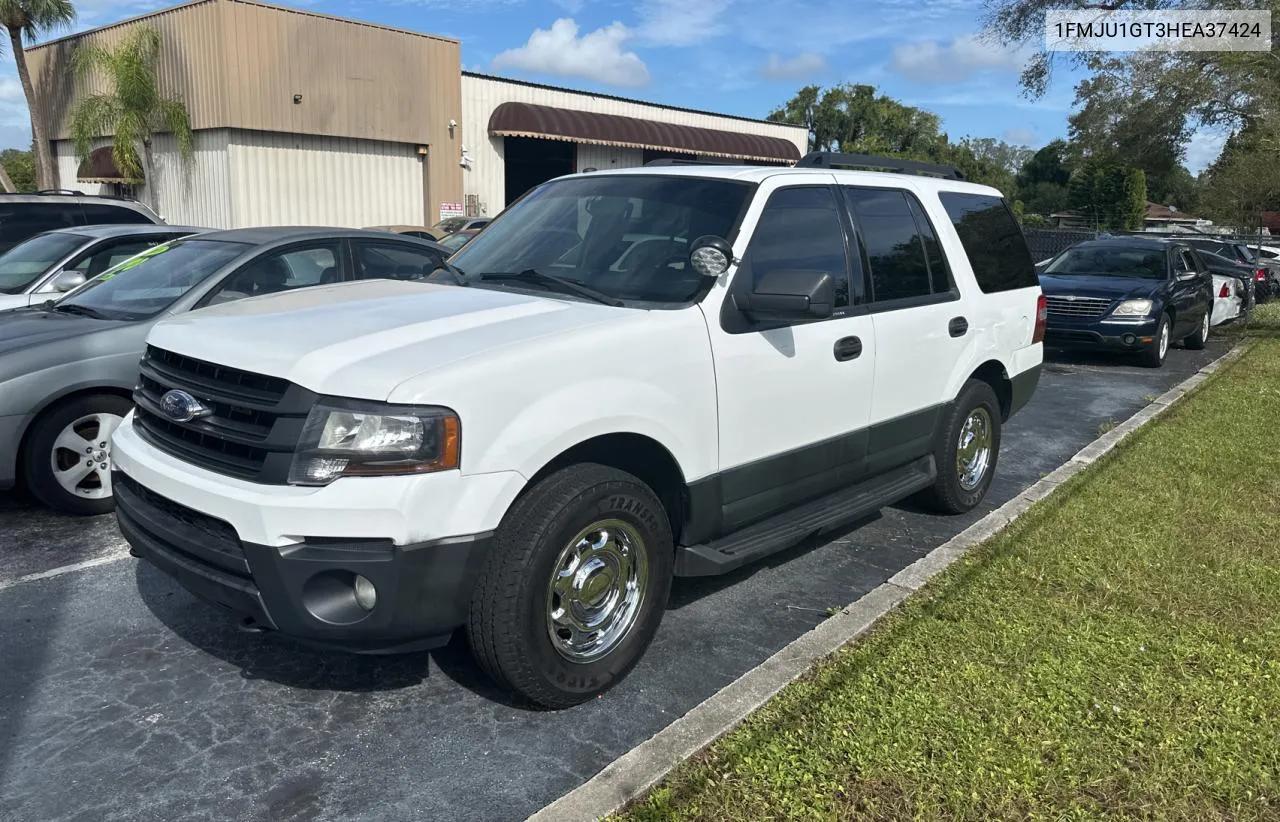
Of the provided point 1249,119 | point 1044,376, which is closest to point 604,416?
point 1044,376

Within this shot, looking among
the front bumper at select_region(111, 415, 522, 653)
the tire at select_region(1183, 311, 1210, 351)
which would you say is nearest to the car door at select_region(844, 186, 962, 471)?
the front bumper at select_region(111, 415, 522, 653)

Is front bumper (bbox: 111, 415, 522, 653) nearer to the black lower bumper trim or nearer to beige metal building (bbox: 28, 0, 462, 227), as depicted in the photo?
the black lower bumper trim

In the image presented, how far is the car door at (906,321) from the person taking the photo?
4855 millimetres

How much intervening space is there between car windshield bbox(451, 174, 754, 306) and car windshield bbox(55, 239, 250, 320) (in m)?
2.29

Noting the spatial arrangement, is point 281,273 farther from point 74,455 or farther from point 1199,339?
point 1199,339

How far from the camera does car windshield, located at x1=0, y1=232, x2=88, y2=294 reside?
7562 mm

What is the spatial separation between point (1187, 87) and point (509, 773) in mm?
19608

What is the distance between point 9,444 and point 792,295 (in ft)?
14.0

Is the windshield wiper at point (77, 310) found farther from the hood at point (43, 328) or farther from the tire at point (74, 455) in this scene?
the tire at point (74, 455)

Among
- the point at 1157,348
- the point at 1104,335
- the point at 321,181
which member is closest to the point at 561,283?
the point at 1104,335

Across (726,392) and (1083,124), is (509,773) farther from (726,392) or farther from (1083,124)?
(1083,124)

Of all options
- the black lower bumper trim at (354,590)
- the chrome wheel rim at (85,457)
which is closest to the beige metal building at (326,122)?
the chrome wheel rim at (85,457)

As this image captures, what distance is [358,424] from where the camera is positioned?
117 inches

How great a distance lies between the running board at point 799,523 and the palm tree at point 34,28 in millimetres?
29387
